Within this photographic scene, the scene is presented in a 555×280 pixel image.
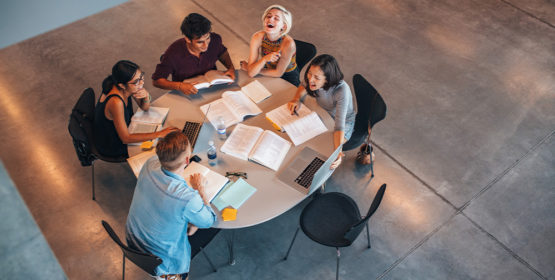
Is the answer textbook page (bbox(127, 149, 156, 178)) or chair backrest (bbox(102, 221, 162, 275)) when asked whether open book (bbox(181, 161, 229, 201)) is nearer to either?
textbook page (bbox(127, 149, 156, 178))

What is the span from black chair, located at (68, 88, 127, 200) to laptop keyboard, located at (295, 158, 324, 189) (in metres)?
1.58

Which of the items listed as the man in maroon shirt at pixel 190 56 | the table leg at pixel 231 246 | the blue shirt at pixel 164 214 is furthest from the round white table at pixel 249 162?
the table leg at pixel 231 246

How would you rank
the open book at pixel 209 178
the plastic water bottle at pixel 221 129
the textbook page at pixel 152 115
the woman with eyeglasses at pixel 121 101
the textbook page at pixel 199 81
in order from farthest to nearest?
the textbook page at pixel 199 81 → the textbook page at pixel 152 115 → the plastic water bottle at pixel 221 129 → the woman with eyeglasses at pixel 121 101 → the open book at pixel 209 178

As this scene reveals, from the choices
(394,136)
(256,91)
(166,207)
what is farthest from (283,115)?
(394,136)

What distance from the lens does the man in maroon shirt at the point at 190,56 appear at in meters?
3.52

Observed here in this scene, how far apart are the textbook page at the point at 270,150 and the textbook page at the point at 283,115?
0.14 metres

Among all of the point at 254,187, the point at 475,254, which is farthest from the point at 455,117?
the point at 254,187

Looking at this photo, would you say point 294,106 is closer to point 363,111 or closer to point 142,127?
A: point 363,111

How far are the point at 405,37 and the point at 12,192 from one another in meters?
5.21

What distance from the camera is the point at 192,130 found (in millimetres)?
3391

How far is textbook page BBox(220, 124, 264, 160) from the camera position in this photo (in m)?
3.26

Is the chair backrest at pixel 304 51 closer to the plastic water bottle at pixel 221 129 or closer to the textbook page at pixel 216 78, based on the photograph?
the textbook page at pixel 216 78

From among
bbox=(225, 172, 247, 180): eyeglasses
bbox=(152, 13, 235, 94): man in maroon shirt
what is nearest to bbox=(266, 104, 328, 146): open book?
bbox=(225, 172, 247, 180): eyeglasses

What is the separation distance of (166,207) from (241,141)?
962 millimetres
